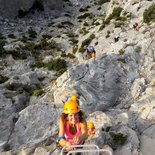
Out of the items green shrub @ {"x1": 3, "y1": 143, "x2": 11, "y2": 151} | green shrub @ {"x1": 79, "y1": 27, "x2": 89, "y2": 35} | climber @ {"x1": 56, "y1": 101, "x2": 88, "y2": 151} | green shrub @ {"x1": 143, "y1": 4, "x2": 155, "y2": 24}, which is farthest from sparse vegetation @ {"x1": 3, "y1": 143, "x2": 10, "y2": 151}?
green shrub @ {"x1": 79, "y1": 27, "x2": 89, "y2": 35}

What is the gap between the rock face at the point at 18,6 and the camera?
35.3 metres

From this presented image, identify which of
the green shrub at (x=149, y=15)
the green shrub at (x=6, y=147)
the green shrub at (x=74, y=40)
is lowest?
the green shrub at (x=6, y=147)

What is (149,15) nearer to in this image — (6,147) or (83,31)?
(83,31)

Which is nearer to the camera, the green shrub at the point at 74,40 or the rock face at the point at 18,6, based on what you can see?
the green shrub at the point at 74,40

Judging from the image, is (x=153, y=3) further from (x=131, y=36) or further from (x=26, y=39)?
(x=26, y=39)

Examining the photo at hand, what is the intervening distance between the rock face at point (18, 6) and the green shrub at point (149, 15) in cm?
1586

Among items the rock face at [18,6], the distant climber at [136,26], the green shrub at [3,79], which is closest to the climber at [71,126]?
the green shrub at [3,79]

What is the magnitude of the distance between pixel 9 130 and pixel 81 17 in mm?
25540

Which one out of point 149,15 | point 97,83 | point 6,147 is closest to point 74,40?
point 149,15

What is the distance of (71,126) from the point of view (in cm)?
845

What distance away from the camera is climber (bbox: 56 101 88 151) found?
8180 mm

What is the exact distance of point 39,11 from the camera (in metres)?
38.4

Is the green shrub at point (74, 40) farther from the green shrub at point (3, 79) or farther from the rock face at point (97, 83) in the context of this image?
the green shrub at point (3, 79)

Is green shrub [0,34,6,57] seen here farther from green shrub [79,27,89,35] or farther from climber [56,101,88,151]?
climber [56,101,88,151]
